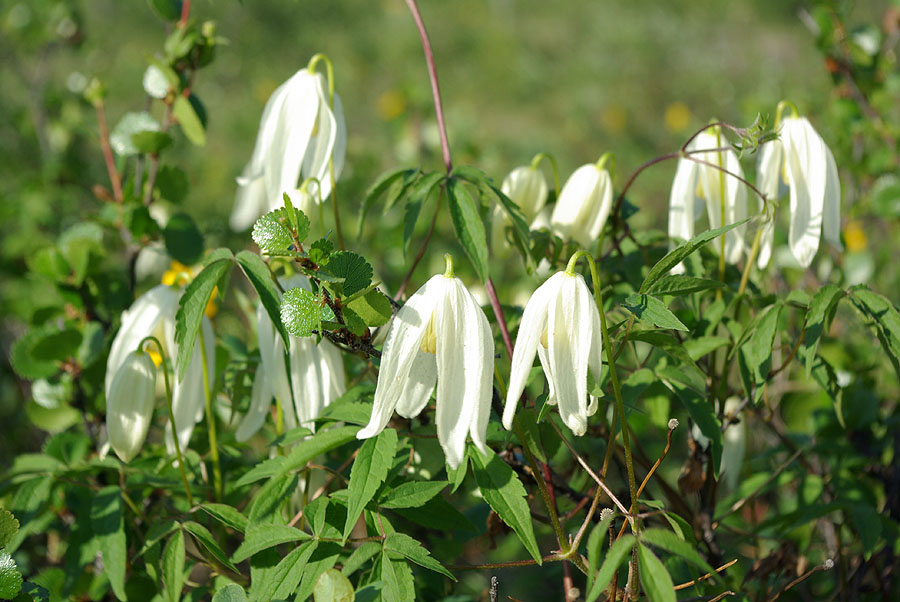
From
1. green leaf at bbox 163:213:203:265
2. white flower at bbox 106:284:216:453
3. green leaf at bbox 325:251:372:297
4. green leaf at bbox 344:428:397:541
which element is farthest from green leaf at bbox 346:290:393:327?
green leaf at bbox 163:213:203:265

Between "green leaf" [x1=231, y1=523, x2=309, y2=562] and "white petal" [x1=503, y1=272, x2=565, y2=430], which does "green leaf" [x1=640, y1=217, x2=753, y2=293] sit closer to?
"white petal" [x1=503, y1=272, x2=565, y2=430]

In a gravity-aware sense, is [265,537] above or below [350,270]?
below

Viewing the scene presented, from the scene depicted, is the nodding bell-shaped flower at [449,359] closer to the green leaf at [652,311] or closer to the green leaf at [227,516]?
the green leaf at [652,311]

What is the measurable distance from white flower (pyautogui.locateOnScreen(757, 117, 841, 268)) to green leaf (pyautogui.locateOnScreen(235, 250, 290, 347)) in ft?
2.15

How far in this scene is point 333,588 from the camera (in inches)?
29.6

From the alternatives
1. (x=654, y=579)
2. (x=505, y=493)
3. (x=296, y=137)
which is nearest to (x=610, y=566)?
(x=654, y=579)

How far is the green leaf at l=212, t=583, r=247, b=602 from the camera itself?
774 mm

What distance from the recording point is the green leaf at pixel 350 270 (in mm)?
772

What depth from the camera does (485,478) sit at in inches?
32.0

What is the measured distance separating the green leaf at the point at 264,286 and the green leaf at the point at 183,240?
0.48 meters

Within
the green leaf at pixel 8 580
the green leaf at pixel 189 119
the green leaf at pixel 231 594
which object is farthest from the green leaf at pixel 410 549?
the green leaf at pixel 189 119

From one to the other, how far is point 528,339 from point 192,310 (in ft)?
1.20

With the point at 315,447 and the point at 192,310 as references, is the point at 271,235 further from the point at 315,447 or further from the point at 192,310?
the point at 315,447

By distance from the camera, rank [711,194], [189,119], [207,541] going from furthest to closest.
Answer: [189,119] < [711,194] < [207,541]
